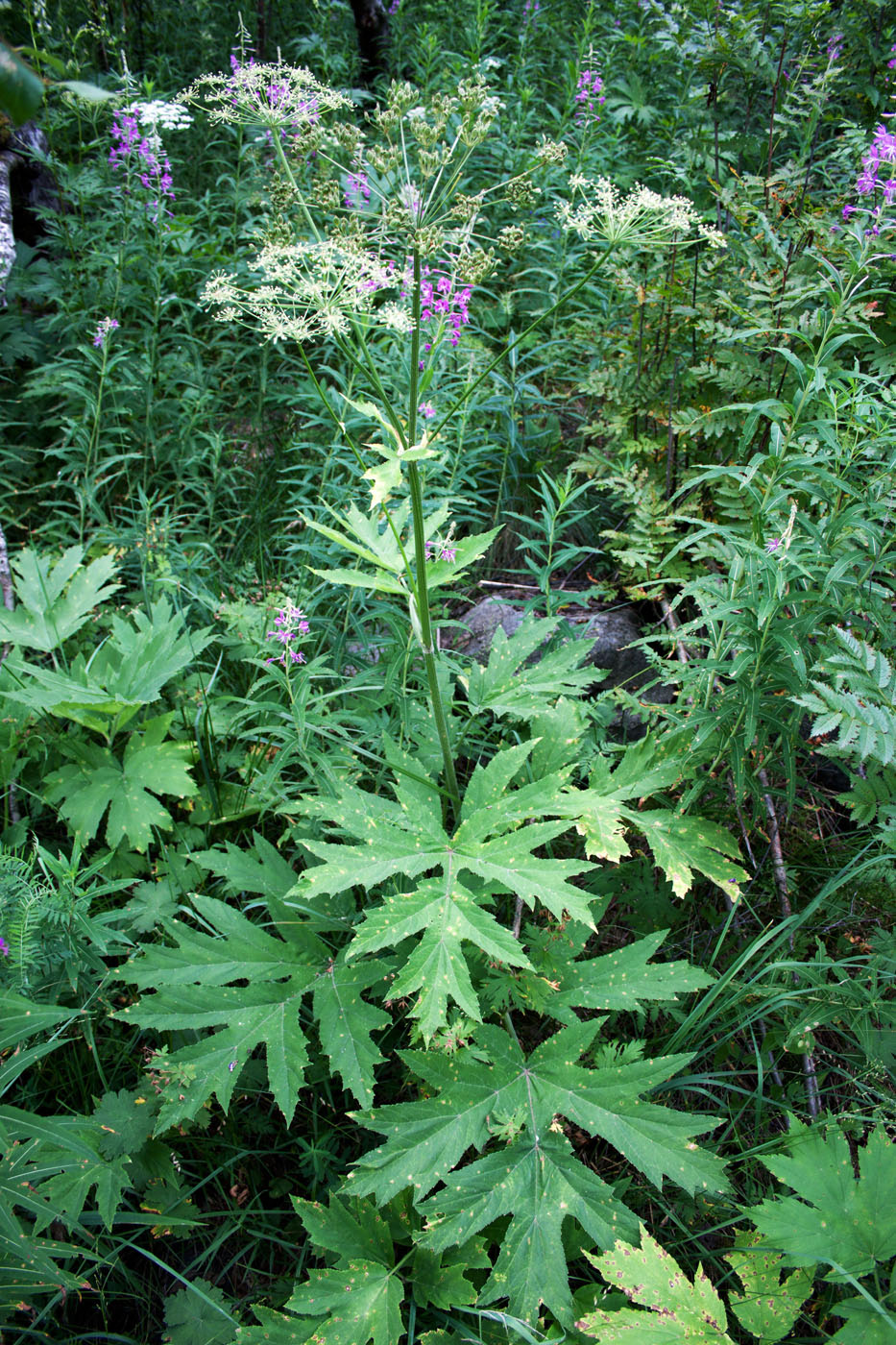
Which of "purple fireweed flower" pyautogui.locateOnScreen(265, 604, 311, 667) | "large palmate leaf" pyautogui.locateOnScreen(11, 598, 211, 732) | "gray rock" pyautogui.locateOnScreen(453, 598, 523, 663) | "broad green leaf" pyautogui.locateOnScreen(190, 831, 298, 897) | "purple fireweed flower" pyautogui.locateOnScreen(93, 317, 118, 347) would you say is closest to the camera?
"broad green leaf" pyautogui.locateOnScreen(190, 831, 298, 897)

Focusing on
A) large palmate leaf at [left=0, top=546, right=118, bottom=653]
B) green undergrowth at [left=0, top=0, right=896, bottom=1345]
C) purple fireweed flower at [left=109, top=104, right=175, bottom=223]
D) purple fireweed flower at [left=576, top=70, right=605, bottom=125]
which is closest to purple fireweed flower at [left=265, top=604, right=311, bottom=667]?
green undergrowth at [left=0, top=0, right=896, bottom=1345]

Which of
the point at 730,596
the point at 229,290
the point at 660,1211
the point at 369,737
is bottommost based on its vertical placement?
the point at 660,1211

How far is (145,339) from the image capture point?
399cm

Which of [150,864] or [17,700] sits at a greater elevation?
[17,700]

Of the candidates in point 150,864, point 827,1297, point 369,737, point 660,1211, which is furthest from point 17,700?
point 827,1297

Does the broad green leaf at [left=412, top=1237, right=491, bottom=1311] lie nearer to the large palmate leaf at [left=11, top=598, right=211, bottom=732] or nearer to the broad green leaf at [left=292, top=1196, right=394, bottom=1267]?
the broad green leaf at [left=292, top=1196, right=394, bottom=1267]

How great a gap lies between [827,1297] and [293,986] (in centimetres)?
140

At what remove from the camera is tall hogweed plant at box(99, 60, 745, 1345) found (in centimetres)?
168

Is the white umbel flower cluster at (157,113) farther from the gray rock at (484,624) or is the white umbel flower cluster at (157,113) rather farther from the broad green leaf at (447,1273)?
the broad green leaf at (447,1273)

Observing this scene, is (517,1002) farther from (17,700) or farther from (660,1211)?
(17,700)

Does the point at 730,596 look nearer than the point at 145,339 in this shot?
Yes

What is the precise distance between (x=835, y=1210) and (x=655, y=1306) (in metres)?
0.42

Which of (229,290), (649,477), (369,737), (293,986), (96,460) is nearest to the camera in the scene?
(229,290)

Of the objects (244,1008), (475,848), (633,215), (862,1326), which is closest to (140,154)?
(633,215)
